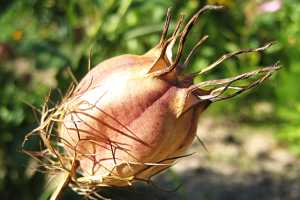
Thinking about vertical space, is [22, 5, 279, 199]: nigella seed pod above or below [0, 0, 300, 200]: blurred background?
above

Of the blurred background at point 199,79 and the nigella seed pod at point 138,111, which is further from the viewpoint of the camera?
the blurred background at point 199,79

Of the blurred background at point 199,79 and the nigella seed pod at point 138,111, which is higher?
the nigella seed pod at point 138,111

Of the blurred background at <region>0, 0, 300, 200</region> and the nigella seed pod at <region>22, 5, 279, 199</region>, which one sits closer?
the nigella seed pod at <region>22, 5, 279, 199</region>

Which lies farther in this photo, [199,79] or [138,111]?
[199,79]

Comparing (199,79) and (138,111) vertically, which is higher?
(138,111)
